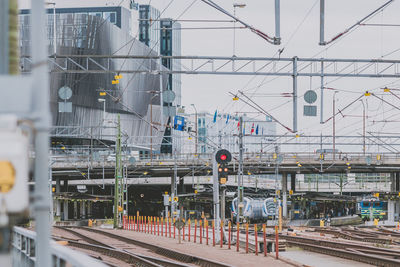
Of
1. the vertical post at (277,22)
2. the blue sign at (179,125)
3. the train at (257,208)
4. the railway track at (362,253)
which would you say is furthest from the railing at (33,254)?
the train at (257,208)

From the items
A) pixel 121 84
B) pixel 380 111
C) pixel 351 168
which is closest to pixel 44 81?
pixel 380 111

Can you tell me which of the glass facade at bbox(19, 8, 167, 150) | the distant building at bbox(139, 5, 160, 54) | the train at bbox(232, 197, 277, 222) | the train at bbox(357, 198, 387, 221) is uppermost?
the distant building at bbox(139, 5, 160, 54)

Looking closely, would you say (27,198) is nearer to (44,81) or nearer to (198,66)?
(44,81)

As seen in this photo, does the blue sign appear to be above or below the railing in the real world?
above

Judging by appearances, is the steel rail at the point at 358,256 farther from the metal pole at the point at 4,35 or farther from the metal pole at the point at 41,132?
the metal pole at the point at 4,35

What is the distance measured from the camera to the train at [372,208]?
69688 millimetres

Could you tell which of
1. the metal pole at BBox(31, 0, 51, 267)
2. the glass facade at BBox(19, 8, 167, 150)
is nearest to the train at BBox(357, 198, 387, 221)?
A: the glass facade at BBox(19, 8, 167, 150)

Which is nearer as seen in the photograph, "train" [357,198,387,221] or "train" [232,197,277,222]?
"train" [232,197,277,222]

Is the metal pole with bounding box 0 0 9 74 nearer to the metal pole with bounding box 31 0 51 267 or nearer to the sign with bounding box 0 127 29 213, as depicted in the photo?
the metal pole with bounding box 31 0 51 267

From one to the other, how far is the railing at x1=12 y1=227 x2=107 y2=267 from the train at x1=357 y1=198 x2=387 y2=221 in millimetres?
62564

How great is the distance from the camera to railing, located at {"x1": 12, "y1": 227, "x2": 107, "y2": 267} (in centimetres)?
548

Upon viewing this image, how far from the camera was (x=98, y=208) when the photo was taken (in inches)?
3632

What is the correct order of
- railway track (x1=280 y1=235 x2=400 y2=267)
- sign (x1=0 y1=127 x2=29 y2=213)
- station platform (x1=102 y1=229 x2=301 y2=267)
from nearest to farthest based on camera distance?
sign (x1=0 y1=127 x2=29 y2=213)
station platform (x1=102 y1=229 x2=301 y2=267)
railway track (x1=280 y1=235 x2=400 y2=267)

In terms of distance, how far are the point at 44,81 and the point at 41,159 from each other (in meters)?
0.47
